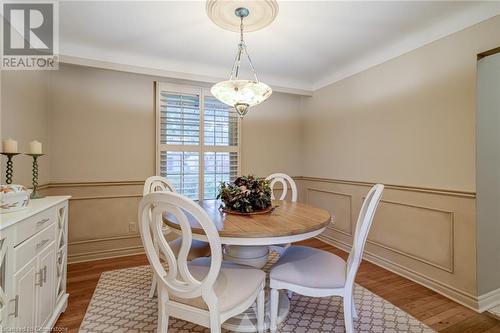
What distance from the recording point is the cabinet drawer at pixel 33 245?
1281mm

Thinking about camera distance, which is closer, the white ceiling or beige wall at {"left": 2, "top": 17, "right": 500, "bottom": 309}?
the white ceiling

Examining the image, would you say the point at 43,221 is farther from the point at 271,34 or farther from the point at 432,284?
the point at 432,284

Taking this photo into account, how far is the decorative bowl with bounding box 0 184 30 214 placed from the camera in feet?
4.50

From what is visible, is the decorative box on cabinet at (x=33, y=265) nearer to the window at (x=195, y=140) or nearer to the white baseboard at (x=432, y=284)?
the window at (x=195, y=140)

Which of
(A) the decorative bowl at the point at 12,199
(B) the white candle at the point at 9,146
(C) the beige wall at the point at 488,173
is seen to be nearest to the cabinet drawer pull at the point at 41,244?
(A) the decorative bowl at the point at 12,199

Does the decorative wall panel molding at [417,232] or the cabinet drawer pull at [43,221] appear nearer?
the cabinet drawer pull at [43,221]

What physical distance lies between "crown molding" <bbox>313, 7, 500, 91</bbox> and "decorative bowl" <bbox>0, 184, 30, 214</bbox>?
3.35m

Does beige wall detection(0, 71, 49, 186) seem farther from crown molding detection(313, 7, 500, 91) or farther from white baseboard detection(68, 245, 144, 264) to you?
crown molding detection(313, 7, 500, 91)

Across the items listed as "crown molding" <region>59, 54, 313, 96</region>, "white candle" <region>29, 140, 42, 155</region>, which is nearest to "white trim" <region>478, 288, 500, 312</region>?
"crown molding" <region>59, 54, 313, 96</region>

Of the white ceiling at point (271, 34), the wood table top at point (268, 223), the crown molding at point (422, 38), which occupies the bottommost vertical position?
the wood table top at point (268, 223)

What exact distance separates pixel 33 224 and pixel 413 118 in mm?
3126

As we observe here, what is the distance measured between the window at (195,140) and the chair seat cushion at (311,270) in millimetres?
1932

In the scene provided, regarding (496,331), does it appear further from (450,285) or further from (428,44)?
(428,44)

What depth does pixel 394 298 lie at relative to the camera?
2195mm
